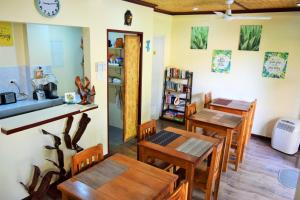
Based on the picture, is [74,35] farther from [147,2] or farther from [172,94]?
[172,94]

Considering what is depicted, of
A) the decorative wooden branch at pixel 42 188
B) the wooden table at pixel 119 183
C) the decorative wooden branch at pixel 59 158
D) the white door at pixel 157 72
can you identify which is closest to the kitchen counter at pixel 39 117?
the decorative wooden branch at pixel 59 158

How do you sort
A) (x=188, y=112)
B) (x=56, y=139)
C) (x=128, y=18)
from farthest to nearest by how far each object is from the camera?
1. (x=128, y=18)
2. (x=188, y=112)
3. (x=56, y=139)

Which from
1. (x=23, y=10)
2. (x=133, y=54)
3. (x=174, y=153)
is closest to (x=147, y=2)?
(x=133, y=54)

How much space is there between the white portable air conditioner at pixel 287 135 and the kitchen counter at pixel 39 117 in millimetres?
3339

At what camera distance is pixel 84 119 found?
10.4 ft

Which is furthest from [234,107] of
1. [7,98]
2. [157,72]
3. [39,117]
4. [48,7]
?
[7,98]

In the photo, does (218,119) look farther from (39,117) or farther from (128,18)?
(39,117)

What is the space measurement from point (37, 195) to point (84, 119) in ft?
3.43

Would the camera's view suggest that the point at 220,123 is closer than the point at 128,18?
Yes

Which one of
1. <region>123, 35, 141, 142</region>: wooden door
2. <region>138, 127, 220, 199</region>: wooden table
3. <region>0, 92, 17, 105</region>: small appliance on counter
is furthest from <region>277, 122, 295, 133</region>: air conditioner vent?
<region>0, 92, 17, 105</region>: small appliance on counter

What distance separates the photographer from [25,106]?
293 centimetres

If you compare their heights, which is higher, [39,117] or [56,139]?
[39,117]

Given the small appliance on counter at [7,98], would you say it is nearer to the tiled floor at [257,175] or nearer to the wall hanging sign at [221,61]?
the tiled floor at [257,175]

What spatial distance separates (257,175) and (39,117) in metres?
3.17
